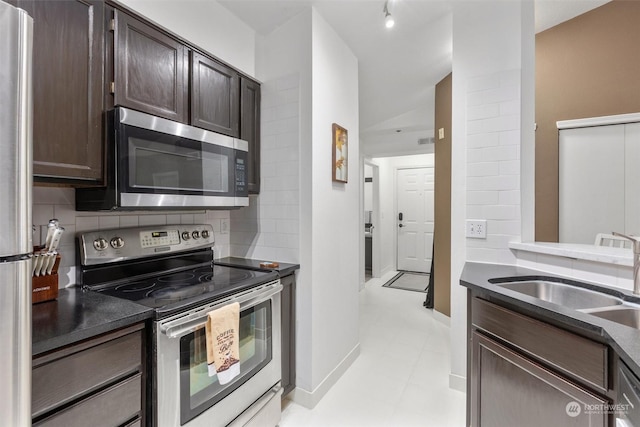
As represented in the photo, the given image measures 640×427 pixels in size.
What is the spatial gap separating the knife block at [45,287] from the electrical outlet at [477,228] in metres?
2.29

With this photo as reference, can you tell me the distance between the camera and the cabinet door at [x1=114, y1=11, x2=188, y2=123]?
139cm

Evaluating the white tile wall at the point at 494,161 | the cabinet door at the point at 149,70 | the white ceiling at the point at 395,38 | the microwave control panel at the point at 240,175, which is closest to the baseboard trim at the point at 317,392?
the white tile wall at the point at 494,161

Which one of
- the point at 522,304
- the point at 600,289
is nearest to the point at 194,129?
the point at 522,304

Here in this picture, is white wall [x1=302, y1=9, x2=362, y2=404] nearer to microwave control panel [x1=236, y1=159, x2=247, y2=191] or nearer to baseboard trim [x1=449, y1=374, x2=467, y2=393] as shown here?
microwave control panel [x1=236, y1=159, x2=247, y2=191]

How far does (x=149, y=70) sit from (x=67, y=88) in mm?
415

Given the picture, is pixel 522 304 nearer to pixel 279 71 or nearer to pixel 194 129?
pixel 194 129

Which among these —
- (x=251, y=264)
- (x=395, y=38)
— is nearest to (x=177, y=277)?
(x=251, y=264)

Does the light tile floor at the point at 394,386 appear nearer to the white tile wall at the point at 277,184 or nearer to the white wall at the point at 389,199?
the white tile wall at the point at 277,184

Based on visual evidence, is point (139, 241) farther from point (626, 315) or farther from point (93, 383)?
point (626, 315)

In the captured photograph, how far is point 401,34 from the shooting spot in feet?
7.86

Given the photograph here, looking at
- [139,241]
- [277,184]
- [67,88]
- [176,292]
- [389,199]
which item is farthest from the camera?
[389,199]

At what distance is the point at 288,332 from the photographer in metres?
1.97

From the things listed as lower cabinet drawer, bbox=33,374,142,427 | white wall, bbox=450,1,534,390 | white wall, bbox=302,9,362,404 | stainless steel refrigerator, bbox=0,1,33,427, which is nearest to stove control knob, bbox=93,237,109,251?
lower cabinet drawer, bbox=33,374,142,427

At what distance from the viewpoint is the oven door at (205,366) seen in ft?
3.94
